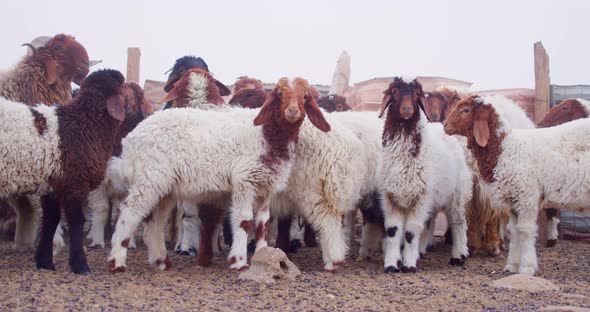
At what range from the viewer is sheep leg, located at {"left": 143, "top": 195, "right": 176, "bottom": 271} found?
22.4 feet

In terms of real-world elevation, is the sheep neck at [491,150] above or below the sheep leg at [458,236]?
above

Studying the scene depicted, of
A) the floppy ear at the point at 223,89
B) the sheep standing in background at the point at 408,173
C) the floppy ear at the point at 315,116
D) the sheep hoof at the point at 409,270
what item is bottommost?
the sheep hoof at the point at 409,270

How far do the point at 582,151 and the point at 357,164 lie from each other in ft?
7.72

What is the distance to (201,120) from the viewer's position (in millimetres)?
7066

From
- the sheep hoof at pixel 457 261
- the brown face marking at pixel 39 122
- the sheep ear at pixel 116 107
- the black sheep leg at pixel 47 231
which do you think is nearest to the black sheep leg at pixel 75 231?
the black sheep leg at pixel 47 231

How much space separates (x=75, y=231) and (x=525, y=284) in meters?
4.12

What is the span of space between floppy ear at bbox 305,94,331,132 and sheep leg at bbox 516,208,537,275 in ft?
7.24

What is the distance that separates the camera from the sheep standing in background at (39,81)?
787 centimetres

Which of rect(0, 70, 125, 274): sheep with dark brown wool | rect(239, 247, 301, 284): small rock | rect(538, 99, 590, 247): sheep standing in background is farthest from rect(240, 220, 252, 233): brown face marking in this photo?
rect(538, 99, 590, 247): sheep standing in background

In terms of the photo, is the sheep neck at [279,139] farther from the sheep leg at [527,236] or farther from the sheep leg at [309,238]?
the sheep leg at [309,238]

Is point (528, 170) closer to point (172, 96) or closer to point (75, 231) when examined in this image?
point (172, 96)

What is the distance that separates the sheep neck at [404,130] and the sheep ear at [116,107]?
112 inches

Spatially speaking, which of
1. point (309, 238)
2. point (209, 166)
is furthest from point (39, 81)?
point (309, 238)

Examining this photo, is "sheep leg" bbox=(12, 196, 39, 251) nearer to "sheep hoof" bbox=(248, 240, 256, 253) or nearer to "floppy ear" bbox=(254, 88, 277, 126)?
"sheep hoof" bbox=(248, 240, 256, 253)
